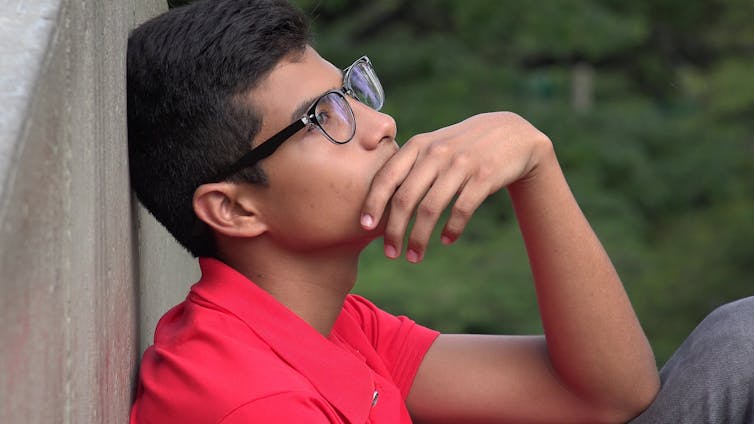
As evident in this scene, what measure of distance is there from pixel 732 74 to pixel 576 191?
268cm

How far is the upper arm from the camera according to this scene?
2.18 metres

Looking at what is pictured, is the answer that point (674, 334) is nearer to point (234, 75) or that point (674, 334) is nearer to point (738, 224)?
point (738, 224)

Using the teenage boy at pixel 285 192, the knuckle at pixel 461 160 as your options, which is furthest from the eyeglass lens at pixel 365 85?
the knuckle at pixel 461 160

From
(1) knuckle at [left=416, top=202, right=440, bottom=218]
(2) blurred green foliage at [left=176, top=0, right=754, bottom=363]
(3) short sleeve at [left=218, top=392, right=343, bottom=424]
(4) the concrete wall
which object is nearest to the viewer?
(4) the concrete wall

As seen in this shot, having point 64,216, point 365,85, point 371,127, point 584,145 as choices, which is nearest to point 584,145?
point 584,145

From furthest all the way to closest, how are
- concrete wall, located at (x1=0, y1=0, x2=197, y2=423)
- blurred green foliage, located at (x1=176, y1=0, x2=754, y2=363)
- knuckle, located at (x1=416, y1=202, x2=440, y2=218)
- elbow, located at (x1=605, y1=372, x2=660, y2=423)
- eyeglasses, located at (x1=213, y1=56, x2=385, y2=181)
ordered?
blurred green foliage, located at (x1=176, y1=0, x2=754, y2=363), elbow, located at (x1=605, y1=372, x2=660, y2=423), eyeglasses, located at (x1=213, y1=56, x2=385, y2=181), knuckle, located at (x1=416, y1=202, x2=440, y2=218), concrete wall, located at (x1=0, y1=0, x2=197, y2=423)

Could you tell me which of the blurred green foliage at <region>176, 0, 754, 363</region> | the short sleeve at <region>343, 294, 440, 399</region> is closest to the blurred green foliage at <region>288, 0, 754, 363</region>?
the blurred green foliage at <region>176, 0, 754, 363</region>

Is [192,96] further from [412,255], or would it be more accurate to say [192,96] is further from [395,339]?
[395,339]

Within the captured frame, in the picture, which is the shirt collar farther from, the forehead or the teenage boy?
the forehead

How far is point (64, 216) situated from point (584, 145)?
27.9ft

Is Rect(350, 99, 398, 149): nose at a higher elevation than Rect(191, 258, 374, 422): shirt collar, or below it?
higher

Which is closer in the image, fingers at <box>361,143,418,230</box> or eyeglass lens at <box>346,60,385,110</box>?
fingers at <box>361,143,418,230</box>

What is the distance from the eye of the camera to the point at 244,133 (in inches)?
71.2

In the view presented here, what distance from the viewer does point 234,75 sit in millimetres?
1803
